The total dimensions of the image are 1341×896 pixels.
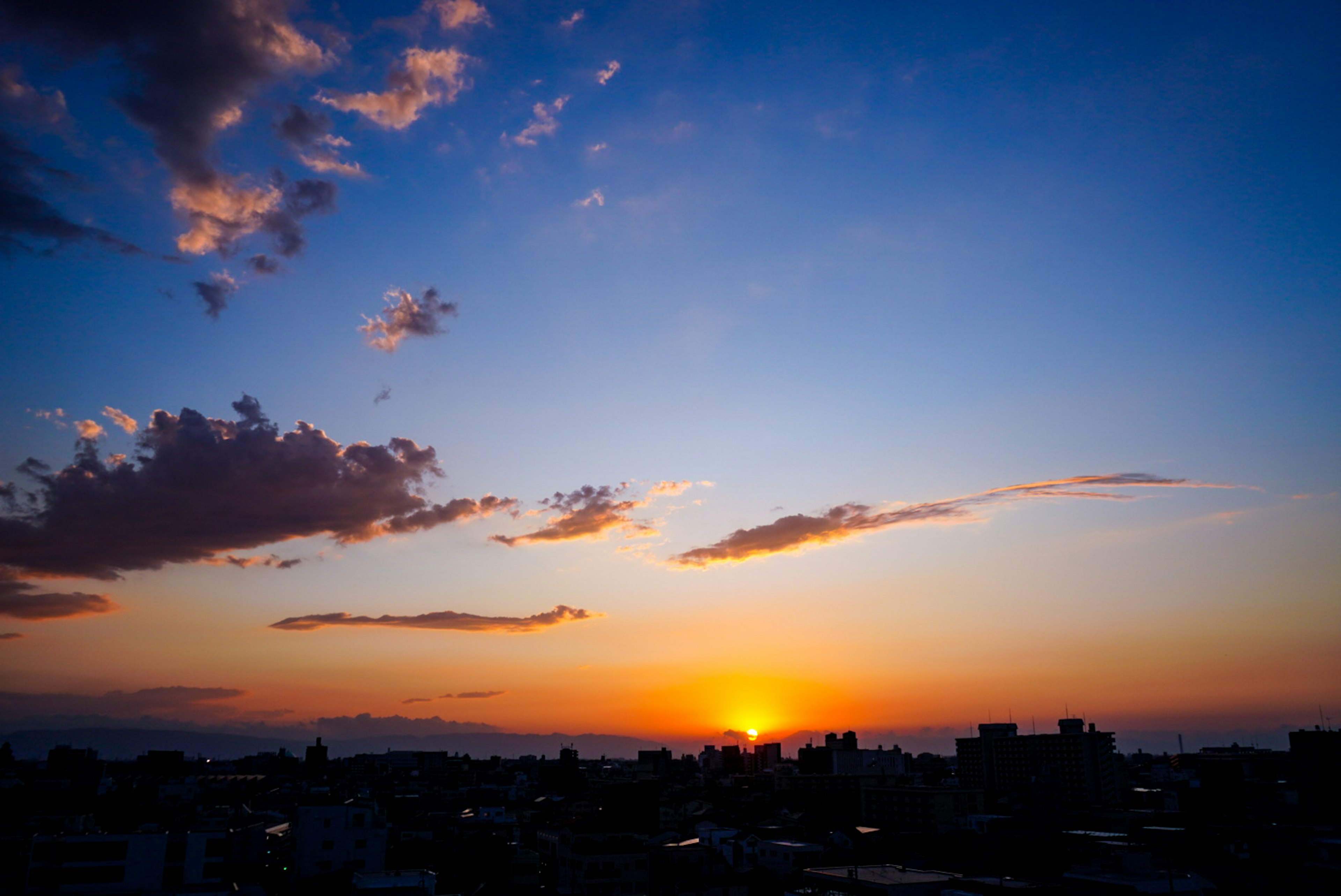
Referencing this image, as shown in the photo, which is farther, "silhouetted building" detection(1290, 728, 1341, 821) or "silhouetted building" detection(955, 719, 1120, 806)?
"silhouetted building" detection(955, 719, 1120, 806)

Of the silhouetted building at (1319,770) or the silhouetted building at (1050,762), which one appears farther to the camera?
the silhouetted building at (1050,762)

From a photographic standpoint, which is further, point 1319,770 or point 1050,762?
point 1050,762

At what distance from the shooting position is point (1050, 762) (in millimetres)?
121125

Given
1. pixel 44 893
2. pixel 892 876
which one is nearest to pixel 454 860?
pixel 44 893

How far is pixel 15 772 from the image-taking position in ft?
356

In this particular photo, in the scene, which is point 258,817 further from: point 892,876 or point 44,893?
point 892,876

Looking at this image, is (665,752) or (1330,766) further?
(665,752)

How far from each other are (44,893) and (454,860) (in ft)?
87.0

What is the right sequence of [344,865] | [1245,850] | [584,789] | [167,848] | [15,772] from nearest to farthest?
[167,848] → [344,865] → [1245,850] → [15,772] → [584,789]

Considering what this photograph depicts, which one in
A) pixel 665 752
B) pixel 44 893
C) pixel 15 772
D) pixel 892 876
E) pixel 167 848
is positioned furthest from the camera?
pixel 665 752

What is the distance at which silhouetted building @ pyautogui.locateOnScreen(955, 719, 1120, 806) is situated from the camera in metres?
115

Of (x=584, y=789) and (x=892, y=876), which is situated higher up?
(x=892, y=876)

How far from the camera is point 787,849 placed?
61.3 meters

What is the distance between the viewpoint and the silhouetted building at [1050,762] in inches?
4515
